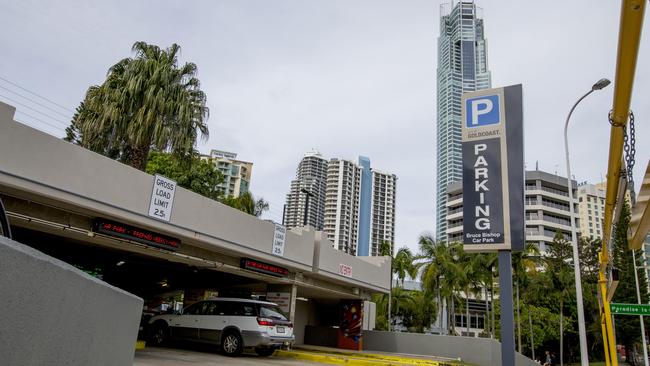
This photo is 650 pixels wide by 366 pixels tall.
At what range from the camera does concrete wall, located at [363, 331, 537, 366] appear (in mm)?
23378

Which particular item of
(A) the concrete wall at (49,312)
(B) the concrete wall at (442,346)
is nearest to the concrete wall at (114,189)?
(A) the concrete wall at (49,312)

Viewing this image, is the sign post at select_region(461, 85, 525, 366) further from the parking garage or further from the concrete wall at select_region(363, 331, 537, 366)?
the concrete wall at select_region(363, 331, 537, 366)

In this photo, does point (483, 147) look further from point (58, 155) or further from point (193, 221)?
point (58, 155)

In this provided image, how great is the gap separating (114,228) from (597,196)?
512 feet

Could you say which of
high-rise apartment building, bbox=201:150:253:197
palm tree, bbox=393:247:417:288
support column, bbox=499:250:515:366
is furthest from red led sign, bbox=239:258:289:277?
high-rise apartment building, bbox=201:150:253:197

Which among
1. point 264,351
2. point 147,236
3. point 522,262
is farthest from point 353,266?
point 522,262

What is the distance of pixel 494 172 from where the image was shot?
12.4m

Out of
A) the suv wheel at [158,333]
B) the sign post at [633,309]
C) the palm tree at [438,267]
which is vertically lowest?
the suv wheel at [158,333]

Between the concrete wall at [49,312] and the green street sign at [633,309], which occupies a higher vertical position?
the green street sign at [633,309]

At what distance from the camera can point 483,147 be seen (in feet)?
41.6

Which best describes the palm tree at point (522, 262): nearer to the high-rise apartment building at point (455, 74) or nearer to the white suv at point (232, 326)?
the white suv at point (232, 326)

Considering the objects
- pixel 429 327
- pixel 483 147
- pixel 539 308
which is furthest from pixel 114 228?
pixel 429 327

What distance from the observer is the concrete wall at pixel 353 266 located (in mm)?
21219

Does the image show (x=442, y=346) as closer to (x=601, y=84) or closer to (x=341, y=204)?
(x=601, y=84)
